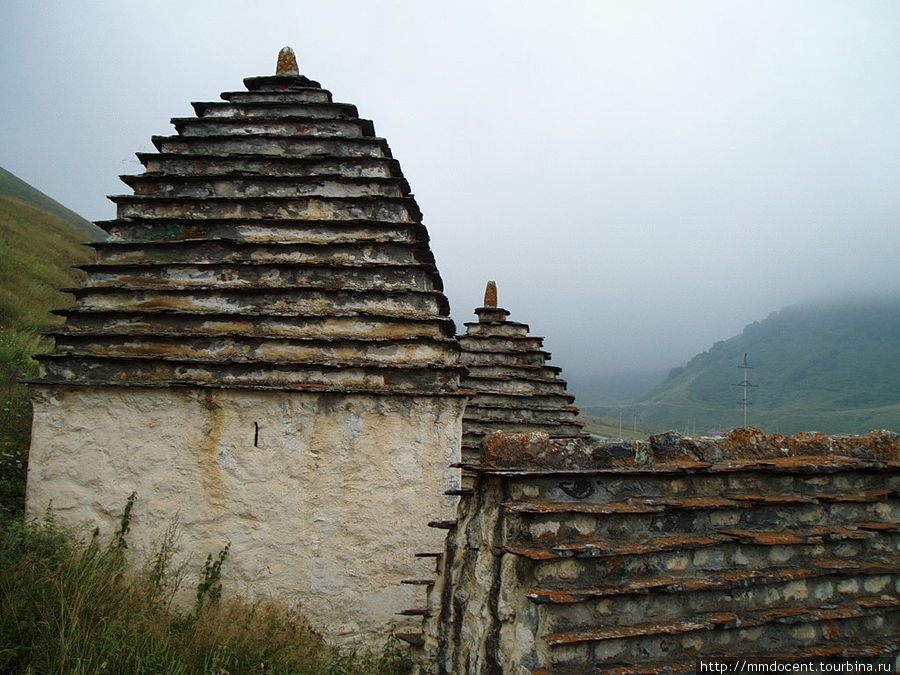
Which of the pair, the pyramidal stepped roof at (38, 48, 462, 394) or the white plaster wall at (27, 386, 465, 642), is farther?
the pyramidal stepped roof at (38, 48, 462, 394)

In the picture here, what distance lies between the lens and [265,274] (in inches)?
267

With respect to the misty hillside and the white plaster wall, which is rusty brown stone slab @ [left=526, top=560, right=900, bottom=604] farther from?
the misty hillside

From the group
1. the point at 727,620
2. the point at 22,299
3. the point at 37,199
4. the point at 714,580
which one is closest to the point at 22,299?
the point at 22,299

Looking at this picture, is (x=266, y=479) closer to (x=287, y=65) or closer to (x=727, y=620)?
(x=727, y=620)

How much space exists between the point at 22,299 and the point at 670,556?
1927 centimetres

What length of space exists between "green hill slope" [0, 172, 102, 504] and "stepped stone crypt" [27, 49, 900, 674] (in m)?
1.95

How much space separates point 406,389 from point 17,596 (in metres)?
3.56

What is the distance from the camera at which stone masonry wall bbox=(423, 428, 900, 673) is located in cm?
301

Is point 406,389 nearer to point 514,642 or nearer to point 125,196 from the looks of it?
point 514,642

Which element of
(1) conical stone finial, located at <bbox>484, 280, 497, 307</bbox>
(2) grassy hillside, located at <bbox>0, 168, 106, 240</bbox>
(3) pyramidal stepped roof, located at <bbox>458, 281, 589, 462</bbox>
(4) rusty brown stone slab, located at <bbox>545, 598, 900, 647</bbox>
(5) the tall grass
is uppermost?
(2) grassy hillside, located at <bbox>0, 168, 106, 240</bbox>

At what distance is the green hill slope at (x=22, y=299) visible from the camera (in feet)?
25.5

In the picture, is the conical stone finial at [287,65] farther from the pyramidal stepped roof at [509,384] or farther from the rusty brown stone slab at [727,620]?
the rusty brown stone slab at [727,620]

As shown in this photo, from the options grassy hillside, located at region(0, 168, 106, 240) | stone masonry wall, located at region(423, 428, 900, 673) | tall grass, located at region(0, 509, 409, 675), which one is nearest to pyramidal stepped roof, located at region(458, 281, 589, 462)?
tall grass, located at region(0, 509, 409, 675)

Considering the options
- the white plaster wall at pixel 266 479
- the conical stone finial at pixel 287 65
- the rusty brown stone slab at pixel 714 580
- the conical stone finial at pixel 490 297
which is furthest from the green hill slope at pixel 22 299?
the conical stone finial at pixel 490 297
